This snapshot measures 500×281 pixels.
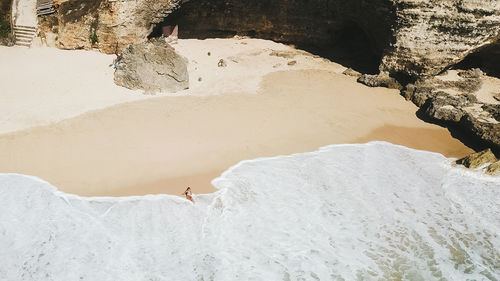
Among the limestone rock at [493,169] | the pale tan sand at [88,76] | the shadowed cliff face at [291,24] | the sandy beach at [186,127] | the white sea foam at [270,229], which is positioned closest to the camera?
the white sea foam at [270,229]

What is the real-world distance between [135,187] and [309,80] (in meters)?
Answer: 11.4

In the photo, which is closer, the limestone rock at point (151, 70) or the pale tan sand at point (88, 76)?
the pale tan sand at point (88, 76)

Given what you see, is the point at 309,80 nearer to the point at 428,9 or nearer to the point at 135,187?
the point at 428,9

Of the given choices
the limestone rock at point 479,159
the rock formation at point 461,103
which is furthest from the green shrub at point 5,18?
the limestone rock at point 479,159

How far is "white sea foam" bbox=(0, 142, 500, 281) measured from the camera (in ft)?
30.1

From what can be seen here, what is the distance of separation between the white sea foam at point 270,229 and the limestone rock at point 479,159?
0.50m

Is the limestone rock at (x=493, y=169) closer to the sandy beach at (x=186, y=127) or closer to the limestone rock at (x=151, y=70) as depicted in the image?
the sandy beach at (x=186, y=127)

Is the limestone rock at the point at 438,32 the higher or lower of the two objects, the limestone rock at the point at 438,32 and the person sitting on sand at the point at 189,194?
the higher

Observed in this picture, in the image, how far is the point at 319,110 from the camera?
1641 cm

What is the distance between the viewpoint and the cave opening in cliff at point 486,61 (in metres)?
19.1

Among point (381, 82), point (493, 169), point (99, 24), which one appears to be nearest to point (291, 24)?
point (381, 82)

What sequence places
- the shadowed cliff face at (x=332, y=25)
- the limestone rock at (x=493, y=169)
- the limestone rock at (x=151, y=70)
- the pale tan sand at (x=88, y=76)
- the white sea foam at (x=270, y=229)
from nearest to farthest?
the white sea foam at (x=270, y=229) → the limestone rock at (x=493, y=169) → the pale tan sand at (x=88, y=76) → the shadowed cliff face at (x=332, y=25) → the limestone rock at (x=151, y=70)

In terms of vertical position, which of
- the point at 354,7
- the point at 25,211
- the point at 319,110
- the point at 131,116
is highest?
the point at 354,7

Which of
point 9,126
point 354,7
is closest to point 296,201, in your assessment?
point 9,126
